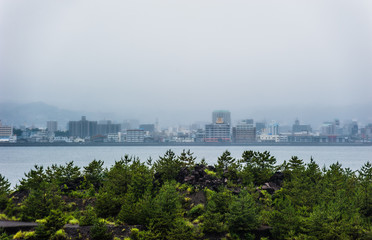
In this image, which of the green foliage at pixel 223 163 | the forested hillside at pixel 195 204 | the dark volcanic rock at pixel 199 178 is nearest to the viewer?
the forested hillside at pixel 195 204

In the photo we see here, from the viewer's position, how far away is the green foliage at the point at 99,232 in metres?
16.6

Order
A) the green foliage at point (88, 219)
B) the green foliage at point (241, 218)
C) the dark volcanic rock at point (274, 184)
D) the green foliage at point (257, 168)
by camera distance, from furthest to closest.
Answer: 1. the green foliage at point (257, 168)
2. the dark volcanic rock at point (274, 184)
3. the green foliage at point (88, 219)
4. the green foliage at point (241, 218)

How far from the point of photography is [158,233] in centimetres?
1670

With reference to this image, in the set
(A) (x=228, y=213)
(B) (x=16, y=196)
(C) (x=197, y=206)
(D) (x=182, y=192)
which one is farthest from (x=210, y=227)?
(B) (x=16, y=196)

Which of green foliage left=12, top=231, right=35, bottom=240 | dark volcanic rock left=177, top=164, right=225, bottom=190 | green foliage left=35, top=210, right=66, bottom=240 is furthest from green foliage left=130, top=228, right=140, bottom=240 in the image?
dark volcanic rock left=177, top=164, right=225, bottom=190

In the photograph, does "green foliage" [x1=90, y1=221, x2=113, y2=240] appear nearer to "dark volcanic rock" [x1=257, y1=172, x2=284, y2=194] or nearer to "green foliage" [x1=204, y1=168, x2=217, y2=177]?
"green foliage" [x1=204, y1=168, x2=217, y2=177]

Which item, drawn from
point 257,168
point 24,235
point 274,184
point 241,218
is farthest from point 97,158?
point 241,218

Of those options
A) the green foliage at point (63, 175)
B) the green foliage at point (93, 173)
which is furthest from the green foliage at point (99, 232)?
the green foliage at point (93, 173)

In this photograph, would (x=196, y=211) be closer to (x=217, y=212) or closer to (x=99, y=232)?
(x=217, y=212)

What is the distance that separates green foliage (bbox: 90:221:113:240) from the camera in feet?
54.3

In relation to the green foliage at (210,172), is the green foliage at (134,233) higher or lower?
lower

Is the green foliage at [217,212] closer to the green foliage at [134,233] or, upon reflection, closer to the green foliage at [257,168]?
the green foliage at [134,233]

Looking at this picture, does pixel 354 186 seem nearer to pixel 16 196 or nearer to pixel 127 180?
pixel 127 180

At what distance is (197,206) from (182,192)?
2.46m
